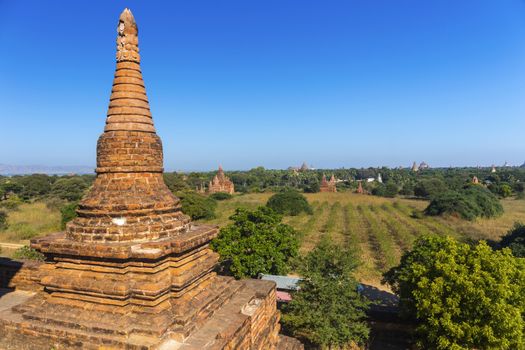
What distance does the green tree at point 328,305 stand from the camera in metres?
10.2

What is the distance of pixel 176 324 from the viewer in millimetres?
5152

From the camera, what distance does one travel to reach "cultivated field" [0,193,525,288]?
2610cm

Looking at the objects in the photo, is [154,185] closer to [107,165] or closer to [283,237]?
[107,165]

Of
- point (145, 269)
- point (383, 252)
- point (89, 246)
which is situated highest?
point (89, 246)

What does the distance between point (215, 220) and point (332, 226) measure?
14271 mm

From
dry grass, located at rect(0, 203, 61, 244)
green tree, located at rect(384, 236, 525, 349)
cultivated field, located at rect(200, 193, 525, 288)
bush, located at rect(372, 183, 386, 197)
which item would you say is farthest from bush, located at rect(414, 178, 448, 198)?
dry grass, located at rect(0, 203, 61, 244)

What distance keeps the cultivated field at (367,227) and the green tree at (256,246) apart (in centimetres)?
579

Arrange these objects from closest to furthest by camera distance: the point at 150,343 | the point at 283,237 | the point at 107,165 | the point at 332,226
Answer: the point at 150,343 < the point at 107,165 < the point at 283,237 < the point at 332,226

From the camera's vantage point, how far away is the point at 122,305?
204 inches

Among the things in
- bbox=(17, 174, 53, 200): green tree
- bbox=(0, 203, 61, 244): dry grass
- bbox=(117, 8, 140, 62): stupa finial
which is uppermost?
bbox=(117, 8, 140, 62): stupa finial

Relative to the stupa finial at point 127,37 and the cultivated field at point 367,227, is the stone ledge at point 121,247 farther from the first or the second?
the cultivated field at point 367,227

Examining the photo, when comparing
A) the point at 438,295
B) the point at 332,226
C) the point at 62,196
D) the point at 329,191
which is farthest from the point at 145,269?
the point at 329,191

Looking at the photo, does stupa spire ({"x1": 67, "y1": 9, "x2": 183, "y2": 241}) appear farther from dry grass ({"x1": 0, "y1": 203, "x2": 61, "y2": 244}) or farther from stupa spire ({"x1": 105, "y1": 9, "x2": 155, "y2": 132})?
dry grass ({"x1": 0, "y1": 203, "x2": 61, "y2": 244})

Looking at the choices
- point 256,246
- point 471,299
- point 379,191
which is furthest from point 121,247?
point 379,191
